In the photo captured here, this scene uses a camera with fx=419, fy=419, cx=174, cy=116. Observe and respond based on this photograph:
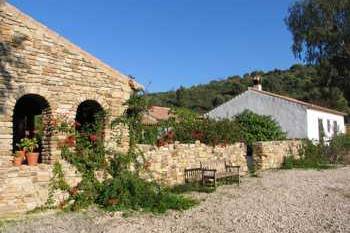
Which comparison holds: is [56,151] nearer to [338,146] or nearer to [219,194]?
[219,194]

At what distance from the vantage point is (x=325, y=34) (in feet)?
97.8

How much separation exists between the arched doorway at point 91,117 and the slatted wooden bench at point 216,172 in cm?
422

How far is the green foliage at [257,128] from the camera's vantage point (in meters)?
21.3

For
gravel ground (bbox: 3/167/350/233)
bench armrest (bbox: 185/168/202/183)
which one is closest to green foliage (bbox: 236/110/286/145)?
bench armrest (bbox: 185/168/202/183)

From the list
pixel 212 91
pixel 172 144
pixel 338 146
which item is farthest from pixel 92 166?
pixel 212 91

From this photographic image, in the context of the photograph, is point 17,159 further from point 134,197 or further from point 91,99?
point 134,197

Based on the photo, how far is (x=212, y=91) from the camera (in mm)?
58406

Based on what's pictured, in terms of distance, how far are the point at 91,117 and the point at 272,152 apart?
406 inches

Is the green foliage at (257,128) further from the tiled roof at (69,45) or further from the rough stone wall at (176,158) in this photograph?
the tiled roof at (69,45)

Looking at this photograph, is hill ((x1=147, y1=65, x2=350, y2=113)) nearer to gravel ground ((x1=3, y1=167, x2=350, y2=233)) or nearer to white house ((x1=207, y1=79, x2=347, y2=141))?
white house ((x1=207, y1=79, x2=347, y2=141))

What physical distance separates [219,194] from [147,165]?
7.68 ft

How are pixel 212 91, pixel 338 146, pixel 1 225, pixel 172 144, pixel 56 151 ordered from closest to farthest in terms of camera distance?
pixel 1 225
pixel 56 151
pixel 172 144
pixel 338 146
pixel 212 91

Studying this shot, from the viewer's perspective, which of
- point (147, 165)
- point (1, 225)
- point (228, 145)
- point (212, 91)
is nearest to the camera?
point (1, 225)

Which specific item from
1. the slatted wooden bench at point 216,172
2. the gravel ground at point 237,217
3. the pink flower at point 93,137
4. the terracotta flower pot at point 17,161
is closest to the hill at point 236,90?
the slatted wooden bench at point 216,172
